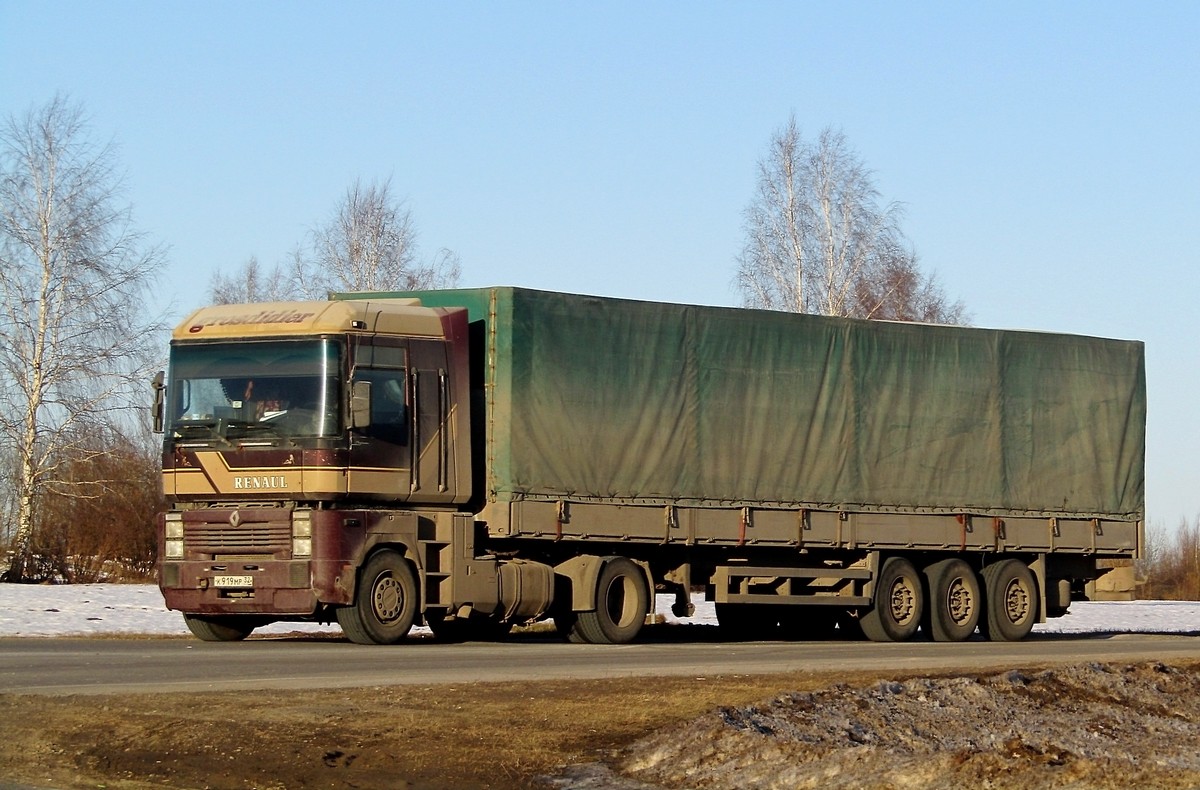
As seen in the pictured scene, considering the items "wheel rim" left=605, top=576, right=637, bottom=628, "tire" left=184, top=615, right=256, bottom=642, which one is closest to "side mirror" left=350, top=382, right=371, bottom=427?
"tire" left=184, top=615, right=256, bottom=642

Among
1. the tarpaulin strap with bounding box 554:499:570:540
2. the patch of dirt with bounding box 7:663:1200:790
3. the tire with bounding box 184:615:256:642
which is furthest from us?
the tire with bounding box 184:615:256:642

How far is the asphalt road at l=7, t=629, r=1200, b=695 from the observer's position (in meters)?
13.2

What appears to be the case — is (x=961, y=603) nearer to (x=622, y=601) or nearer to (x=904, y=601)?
(x=904, y=601)

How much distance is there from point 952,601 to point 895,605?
3.25 ft

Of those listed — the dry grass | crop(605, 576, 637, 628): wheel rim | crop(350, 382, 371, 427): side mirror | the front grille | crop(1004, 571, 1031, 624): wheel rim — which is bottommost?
crop(1004, 571, 1031, 624): wheel rim

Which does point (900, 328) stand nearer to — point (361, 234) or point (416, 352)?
point (416, 352)

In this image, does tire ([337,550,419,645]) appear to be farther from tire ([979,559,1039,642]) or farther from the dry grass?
tire ([979,559,1039,642])

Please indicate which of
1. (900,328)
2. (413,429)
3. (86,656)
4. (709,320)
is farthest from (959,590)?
(86,656)

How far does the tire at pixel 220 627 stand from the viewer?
64.5 ft

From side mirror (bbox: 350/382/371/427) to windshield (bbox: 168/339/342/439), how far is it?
155 mm

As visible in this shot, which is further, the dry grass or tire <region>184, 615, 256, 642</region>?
tire <region>184, 615, 256, 642</region>

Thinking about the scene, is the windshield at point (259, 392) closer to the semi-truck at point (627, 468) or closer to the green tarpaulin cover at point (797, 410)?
the semi-truck at point (627, 468)

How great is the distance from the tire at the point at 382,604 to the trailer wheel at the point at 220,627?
1808 millimetres

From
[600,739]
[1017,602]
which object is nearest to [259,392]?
[600,739]
